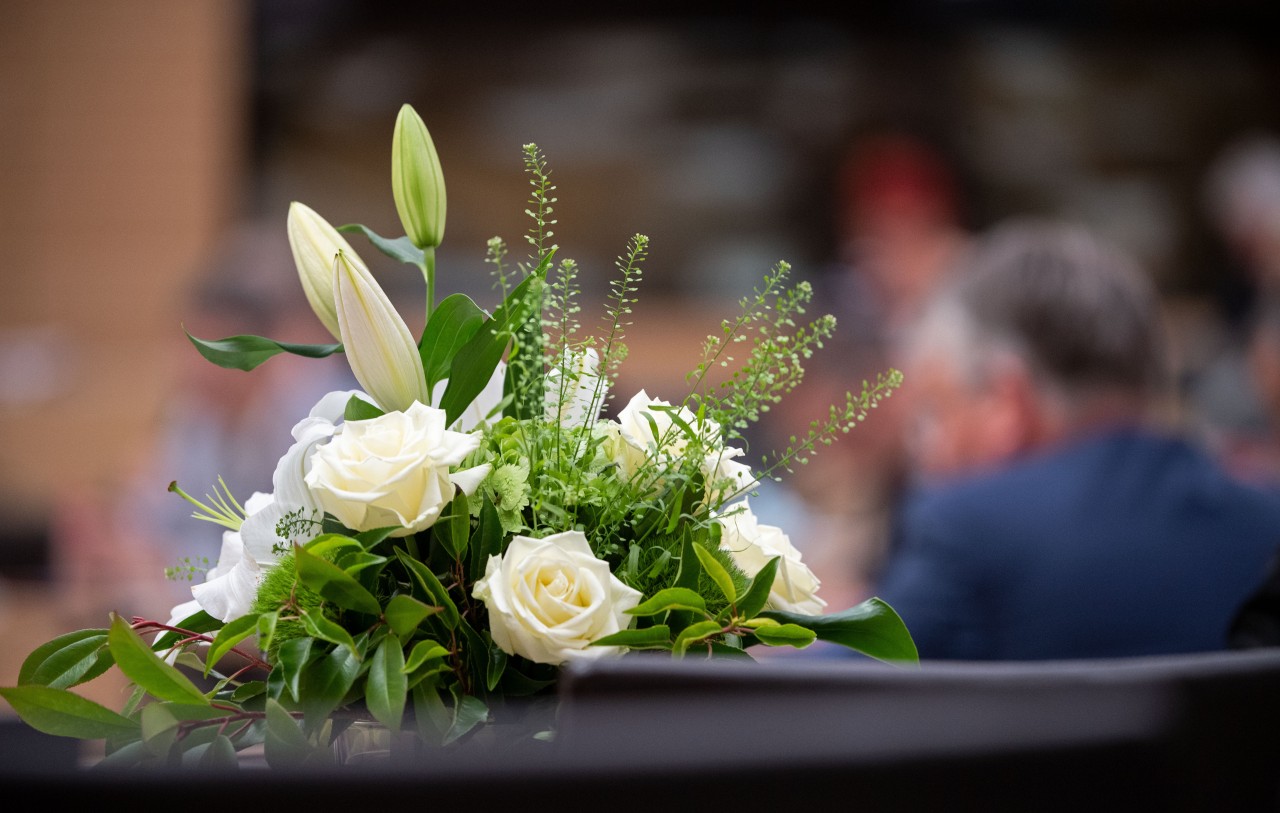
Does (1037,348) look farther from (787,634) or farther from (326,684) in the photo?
(326,684)

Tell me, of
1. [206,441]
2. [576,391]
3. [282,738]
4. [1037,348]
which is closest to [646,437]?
→ [576,391]

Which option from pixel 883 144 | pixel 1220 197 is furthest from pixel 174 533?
pixel 1220 197

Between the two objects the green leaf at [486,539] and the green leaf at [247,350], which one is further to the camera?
the green leaf at [247,350]

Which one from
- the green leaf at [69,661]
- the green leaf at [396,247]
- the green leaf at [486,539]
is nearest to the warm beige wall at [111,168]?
the green leaf at [396,247]

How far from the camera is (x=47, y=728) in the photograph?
591mm

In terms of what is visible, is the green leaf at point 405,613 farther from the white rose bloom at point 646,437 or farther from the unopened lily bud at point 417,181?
the unopened lily bud at point 417,181

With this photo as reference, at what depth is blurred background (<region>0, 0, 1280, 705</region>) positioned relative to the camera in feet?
15.9

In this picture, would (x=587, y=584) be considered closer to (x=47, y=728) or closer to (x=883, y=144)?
(x=47, y=728)

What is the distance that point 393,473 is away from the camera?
1.93ft

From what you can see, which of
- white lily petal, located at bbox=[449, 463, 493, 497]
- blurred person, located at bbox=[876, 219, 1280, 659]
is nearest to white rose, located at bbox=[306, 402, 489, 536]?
white lily petal, located at bbox=[449, 463, 493, 497]

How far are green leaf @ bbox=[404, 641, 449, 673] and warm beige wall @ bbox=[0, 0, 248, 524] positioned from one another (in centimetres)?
462

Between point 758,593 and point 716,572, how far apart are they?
3 cm

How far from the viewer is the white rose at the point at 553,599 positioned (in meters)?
0.58

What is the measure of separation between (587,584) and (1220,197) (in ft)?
19.4
